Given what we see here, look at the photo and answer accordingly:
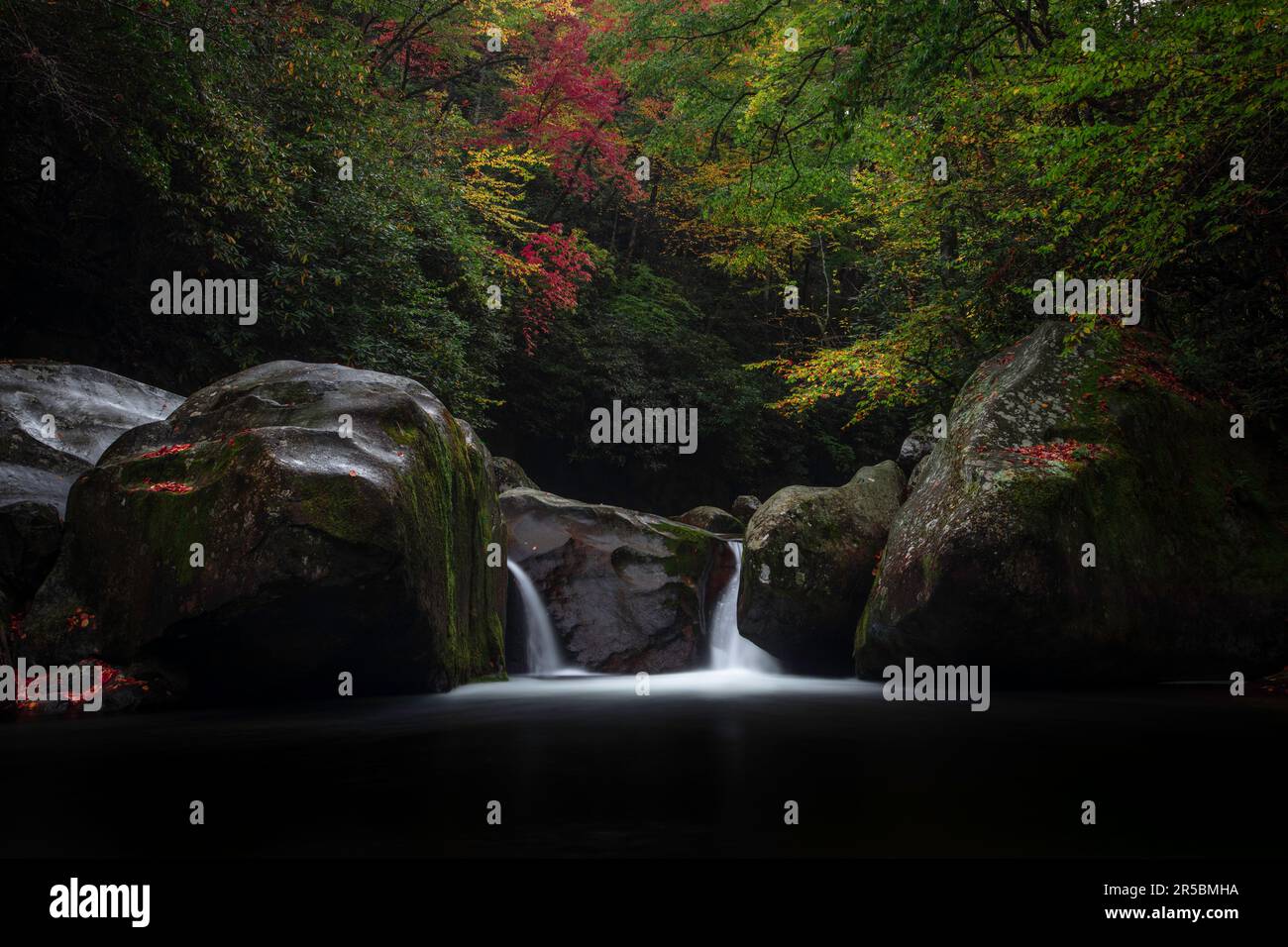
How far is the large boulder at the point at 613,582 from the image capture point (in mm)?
12234

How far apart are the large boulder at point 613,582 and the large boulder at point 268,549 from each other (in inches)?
136

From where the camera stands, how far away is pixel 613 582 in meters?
12.4

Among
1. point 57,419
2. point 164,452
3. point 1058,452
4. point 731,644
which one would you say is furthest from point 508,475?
point 1058,452

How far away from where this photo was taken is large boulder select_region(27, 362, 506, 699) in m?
7.02

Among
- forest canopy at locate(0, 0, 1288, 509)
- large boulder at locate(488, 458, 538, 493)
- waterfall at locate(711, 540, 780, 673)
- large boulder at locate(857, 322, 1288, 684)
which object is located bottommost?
waterfall at locate(711, 540, 780, 673)

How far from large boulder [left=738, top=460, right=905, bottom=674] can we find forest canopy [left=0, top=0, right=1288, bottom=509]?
3668 mm

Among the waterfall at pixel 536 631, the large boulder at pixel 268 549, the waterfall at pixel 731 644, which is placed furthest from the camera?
the waterfall at pixel 731 644

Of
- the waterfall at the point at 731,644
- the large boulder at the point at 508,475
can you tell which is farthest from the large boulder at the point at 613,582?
the large boulder at the point at 508,475

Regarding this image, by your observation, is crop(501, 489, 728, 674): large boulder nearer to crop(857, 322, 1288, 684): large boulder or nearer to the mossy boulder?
crop(857, 322, 1288, 684): large boulder

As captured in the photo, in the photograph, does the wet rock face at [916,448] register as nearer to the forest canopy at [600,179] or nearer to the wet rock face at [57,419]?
the forest canopy at [600,179]

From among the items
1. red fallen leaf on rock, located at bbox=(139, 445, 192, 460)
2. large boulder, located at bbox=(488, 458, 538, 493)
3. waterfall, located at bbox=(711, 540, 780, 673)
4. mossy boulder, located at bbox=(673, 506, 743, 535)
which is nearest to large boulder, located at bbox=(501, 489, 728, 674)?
waterfall, located at bbox=(711, 540, 780, 673)

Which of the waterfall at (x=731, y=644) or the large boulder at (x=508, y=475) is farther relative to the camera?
the large boulder at (x=508, y=475)

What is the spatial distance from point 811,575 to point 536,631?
376cm
